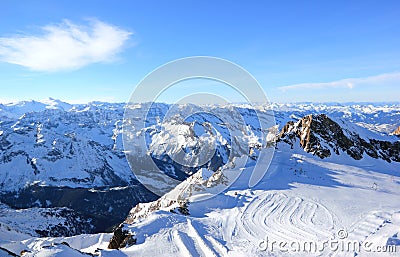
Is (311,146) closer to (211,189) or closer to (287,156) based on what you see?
(287,156)

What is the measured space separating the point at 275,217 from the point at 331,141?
93.5ft

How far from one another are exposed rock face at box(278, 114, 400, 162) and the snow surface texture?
5181 mm

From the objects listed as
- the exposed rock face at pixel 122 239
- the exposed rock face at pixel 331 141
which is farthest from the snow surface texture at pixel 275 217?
the exposed rock face at pixel 331 141

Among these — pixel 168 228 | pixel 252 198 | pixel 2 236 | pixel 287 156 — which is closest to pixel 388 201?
pixel 252 198

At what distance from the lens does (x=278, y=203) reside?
28125 mm

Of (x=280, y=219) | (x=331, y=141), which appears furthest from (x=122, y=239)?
(x=331, y=141)

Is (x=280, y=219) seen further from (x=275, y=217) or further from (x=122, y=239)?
(x=122, y=239)

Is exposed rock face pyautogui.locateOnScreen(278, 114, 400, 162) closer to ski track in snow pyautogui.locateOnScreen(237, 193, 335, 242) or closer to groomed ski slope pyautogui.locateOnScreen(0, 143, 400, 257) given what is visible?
groomed ski slope pyautogui.locateOnScreen(0, 143, 400, 257)

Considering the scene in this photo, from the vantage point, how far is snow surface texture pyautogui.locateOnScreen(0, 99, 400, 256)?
776 inches

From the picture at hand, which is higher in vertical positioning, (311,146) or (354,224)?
(311,146)

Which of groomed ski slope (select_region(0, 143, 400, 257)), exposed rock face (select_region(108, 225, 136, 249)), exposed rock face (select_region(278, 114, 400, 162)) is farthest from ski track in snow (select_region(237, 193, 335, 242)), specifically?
exposed rock face (select_region(278, 114, 400, 162))

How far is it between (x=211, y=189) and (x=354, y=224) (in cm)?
1770

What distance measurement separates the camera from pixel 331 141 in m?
48.5

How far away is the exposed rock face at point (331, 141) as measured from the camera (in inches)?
1827
